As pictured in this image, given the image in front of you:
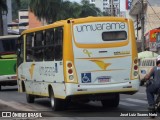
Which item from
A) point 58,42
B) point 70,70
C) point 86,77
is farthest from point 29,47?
point 86,77

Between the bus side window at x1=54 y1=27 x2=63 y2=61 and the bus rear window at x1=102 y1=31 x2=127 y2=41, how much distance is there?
1.34m

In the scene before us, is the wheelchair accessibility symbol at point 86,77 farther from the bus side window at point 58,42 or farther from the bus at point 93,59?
the bus side window at point 58,42

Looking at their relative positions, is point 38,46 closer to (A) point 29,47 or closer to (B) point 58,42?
(A) point 29,47

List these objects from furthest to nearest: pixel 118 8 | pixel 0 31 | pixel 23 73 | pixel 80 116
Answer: pixel 118 8, pixel 0 31, pixel 23 73, pixel 80 116

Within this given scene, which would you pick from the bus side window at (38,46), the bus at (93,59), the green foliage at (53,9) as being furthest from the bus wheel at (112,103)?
the green foliage at (53,9)

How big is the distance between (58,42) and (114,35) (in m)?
1.81

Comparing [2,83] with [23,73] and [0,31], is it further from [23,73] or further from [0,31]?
[0,31]

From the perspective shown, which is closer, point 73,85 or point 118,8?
point 73,85

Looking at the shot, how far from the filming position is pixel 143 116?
14375mm

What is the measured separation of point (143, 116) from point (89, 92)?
6.64 feet

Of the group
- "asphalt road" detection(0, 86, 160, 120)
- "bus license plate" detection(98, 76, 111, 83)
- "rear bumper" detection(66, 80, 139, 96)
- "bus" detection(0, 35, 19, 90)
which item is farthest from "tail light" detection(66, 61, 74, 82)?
"bus" detection(0, 35, 19, 90)

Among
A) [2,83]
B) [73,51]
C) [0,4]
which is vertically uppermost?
[0,4]

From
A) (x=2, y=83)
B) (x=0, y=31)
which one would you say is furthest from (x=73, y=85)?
(x=0, y=31)

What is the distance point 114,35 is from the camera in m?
16.2
